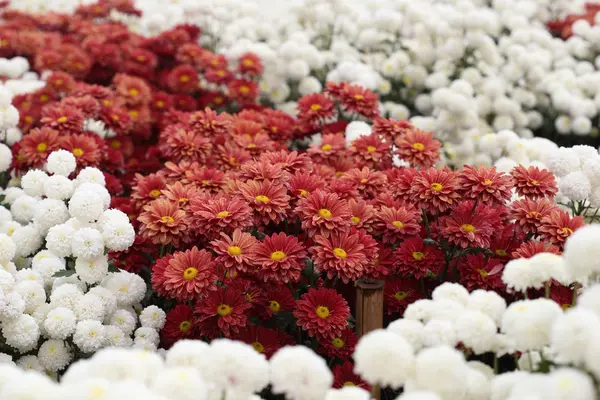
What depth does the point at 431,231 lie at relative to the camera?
238 centimetres

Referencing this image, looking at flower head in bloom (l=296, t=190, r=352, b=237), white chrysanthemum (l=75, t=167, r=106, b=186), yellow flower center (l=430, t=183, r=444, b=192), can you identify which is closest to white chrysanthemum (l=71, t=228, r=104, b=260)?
white chrysanthemum (l=75, t=167, r=106, b=186)

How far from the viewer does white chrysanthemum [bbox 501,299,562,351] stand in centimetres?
132

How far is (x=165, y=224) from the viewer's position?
2.25 m

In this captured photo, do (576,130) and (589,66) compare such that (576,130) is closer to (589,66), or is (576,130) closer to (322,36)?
(589,66)

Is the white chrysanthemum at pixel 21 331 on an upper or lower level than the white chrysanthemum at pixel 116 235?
lower

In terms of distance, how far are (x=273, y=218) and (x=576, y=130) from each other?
2.51 metres

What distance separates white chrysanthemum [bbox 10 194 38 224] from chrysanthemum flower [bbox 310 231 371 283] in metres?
1.17

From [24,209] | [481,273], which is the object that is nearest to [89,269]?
[24,209]

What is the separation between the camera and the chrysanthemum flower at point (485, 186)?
7.28 ft

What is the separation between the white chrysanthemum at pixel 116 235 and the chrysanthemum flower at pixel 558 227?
1195mm

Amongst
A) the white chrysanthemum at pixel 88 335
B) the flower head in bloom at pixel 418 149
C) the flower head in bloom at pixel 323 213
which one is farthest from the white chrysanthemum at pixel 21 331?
the flower head in bloom at pixel 418 149

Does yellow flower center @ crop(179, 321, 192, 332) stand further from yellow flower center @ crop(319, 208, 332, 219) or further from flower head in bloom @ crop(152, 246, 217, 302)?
yellow flower center @ crop(319, 208, 332, 219)

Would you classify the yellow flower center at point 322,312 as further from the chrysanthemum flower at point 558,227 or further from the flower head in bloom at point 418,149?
the flower head in bloom at point 418,149

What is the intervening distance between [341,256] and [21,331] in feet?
2.98
